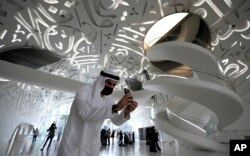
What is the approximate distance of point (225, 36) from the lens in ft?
26.2

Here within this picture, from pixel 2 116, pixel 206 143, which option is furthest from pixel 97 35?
pixel 2 116

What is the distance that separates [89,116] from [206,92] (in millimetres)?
5130

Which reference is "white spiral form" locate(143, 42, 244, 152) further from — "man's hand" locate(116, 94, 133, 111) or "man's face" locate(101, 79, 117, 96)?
"man's hand" locate(116, 94, 133, 111)

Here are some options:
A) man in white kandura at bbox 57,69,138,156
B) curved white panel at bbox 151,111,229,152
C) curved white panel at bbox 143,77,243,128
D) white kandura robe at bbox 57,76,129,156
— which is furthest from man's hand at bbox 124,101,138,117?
curved white panel at bbox 151,111,229,152

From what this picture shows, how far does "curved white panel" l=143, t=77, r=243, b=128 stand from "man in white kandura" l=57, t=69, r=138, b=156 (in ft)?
14.6

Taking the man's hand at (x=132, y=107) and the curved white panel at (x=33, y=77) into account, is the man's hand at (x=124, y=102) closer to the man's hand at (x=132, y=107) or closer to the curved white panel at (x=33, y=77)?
the man's hand at (x=132, y=107)

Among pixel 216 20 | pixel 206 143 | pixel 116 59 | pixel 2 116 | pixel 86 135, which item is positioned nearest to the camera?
pixel 86 135

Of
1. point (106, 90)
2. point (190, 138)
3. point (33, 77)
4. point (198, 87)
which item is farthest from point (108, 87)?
point (33, 77)

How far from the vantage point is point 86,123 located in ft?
5.94

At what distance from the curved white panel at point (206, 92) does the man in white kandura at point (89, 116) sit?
444 cm

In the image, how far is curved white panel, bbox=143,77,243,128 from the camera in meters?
5.94

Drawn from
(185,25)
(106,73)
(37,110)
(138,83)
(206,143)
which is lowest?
(206,143)

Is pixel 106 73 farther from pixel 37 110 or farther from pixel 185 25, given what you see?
pixel 37 110

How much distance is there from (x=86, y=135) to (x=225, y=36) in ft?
25.6
